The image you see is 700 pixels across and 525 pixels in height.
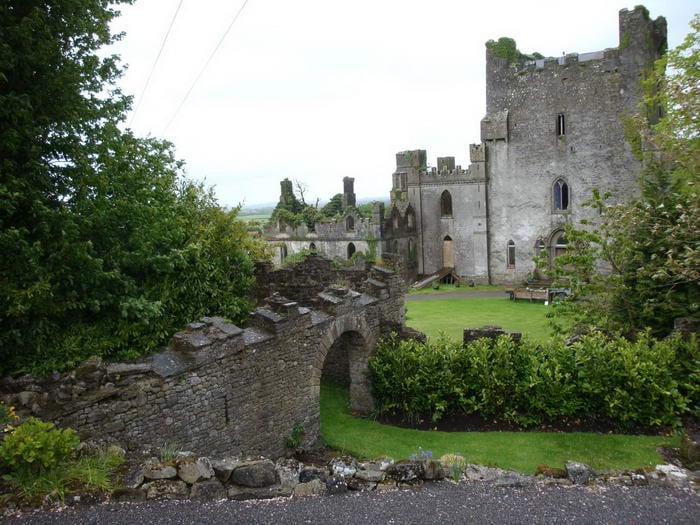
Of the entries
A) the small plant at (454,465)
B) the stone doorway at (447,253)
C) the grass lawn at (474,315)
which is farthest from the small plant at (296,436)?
the stone doorway at (447,253)

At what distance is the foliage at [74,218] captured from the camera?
9.04m

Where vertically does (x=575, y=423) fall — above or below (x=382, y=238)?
below

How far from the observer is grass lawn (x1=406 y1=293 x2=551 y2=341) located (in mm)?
24516

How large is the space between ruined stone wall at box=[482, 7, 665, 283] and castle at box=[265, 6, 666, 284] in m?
0.06

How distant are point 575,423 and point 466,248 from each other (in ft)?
93.5

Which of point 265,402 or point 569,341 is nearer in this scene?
point 265,402

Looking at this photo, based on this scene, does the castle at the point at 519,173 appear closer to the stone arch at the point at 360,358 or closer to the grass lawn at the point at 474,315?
the grass lawn at the point at 474,315

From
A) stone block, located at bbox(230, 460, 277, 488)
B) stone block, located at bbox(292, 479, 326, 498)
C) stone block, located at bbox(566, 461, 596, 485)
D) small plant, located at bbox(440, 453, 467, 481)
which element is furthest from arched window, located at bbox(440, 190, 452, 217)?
stone block, located at bbox(230, 460, 277, 488)

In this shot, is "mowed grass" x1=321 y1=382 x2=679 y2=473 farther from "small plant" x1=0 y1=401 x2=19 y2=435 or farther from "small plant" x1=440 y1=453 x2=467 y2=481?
"small plant" x1=0 y1=401 x2=19 y2=435

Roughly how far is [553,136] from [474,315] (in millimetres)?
15378

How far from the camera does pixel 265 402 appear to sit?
1152cm

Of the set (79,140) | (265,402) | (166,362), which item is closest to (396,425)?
(265,402)

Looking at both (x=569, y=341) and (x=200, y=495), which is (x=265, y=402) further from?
(x=569, y=341)

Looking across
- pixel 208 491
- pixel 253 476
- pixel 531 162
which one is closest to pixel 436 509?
pixel 253 476
